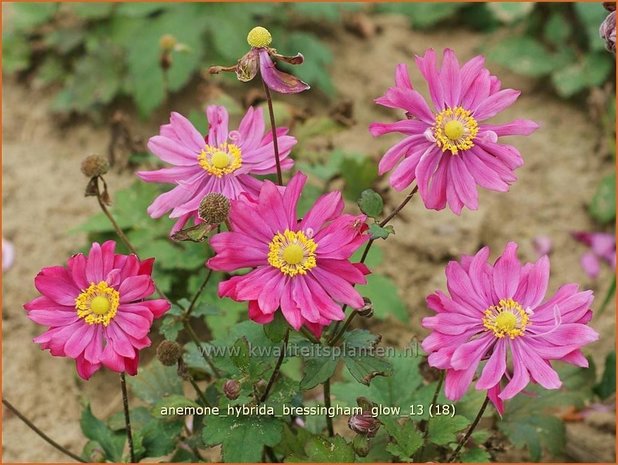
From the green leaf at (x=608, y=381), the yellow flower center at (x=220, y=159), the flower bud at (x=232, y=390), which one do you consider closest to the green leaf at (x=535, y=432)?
the green leaf at (x=608, y=381)

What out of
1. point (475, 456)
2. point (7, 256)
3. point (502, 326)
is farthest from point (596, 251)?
point (7, 256)

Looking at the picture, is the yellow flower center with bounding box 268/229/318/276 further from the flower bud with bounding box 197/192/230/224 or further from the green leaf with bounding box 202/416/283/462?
the green leaf with bounding box 202/416/283/462

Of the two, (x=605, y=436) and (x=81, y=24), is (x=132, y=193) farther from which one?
(x=605, y=436)

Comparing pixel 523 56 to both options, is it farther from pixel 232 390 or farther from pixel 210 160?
pixel 232 390

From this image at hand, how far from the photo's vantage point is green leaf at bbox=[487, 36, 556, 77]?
10.3 feet

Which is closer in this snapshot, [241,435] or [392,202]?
[241,435]

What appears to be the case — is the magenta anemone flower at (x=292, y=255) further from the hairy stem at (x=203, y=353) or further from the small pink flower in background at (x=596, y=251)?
the small pink flower in background at (x=596, y=251)

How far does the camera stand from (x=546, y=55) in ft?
10.5

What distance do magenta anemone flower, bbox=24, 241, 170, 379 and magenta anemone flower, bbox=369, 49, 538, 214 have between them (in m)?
0.45

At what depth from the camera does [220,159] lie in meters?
1.62

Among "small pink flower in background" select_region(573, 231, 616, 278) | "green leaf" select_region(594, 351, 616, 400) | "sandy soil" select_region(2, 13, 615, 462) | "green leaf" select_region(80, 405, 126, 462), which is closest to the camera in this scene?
"green leaf" select_region(80, 405, 126, 462)

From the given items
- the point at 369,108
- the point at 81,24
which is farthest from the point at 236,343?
the point at 81,24

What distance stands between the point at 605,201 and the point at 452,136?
1480mm

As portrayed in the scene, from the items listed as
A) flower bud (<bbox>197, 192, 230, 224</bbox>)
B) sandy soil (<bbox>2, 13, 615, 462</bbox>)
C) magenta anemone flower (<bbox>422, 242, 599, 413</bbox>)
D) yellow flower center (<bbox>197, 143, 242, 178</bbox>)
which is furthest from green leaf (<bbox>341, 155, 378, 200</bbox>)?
flower bud (<bbox>197, 192, 230, 224</bbox>)
